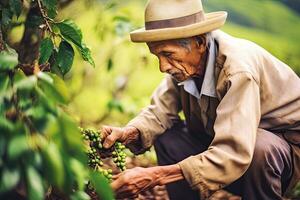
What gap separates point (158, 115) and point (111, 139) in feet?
1.79

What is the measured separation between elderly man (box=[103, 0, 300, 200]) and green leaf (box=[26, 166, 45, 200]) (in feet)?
3.50

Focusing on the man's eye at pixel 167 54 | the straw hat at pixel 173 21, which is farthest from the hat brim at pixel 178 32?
the man's eye at pixel 167 54

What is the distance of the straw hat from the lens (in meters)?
2.47

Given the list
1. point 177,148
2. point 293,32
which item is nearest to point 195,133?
point 177,148

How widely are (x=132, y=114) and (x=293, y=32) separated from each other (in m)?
2.41

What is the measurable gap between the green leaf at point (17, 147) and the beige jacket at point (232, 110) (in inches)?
49.7

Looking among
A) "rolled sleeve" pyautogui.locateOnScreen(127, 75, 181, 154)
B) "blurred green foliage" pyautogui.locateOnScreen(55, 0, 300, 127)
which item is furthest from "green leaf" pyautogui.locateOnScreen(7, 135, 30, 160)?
"blurred green foliage" pyautogui.locateOnScreen(55, 0, 300, 127)

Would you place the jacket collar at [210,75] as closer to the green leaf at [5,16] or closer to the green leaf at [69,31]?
the green leaf at [69,31]

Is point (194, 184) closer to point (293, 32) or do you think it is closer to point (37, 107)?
point (37, 107)

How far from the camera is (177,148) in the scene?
3.08 meters

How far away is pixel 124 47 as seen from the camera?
5.15 metres

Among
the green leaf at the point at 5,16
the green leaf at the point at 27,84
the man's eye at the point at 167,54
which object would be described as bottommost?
the man's eye at the point at 167,54

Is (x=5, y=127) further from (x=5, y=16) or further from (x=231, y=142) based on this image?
(x=231, y=142)

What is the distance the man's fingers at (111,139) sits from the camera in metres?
2.62
